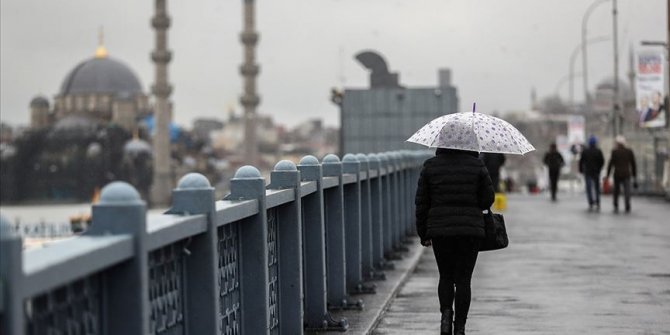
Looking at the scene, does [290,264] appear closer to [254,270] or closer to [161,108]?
[254,270]

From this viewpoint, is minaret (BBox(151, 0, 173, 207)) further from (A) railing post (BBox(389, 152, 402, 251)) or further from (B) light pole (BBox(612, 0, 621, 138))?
(A) railing post (BBox(389, 152, 402, 251))

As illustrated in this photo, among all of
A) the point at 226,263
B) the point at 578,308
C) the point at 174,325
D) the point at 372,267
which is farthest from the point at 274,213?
the point at 372,267

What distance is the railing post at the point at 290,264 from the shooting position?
31.2 feet

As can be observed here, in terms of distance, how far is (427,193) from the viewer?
9.55m

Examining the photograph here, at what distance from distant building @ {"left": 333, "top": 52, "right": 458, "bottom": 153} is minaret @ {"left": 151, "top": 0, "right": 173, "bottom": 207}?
413 feet

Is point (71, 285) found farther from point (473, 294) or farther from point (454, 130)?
point (473, 294)

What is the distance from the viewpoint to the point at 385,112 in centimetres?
4416

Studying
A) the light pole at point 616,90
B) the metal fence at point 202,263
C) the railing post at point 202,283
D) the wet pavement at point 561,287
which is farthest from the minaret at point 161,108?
the railing post at point 202,283

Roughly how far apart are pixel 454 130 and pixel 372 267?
18.8ft

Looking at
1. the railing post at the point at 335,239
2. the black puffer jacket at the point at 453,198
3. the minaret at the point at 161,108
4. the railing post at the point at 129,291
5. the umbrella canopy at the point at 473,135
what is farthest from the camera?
the minaret at the point at 161,108

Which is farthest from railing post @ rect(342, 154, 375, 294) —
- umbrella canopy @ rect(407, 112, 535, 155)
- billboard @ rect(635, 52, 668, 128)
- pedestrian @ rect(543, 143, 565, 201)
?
billboard @ rect(635, 52, 668, 128)

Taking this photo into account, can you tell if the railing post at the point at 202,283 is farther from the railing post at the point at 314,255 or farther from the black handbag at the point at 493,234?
the railing post at the point at 314,255

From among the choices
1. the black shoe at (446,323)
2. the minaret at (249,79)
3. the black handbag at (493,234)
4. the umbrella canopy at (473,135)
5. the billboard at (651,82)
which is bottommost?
the black shoe at (446,323)

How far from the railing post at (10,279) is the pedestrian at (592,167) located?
91.6 ft
